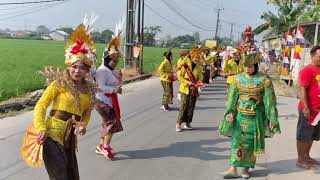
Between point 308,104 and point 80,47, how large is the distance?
3725 mm

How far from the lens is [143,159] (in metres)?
7.48

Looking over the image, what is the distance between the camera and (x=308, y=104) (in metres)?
6.96

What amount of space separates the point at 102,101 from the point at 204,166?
1.84 metres

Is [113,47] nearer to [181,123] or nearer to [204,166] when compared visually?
[204,166]

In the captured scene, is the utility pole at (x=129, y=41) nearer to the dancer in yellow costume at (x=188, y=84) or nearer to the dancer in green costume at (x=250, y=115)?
the dancer in yellow costume at (x=188, y=84)

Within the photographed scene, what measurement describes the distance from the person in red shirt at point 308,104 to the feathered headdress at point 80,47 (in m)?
3.41

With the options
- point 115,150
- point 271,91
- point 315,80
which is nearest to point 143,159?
point 115,150

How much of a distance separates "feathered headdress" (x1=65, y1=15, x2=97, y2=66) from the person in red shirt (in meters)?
3.41

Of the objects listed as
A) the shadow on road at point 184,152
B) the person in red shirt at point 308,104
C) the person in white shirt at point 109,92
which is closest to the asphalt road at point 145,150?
the shadow on road at point 184,152

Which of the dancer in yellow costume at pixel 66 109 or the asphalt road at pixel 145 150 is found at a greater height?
the dancer in yellow costume at pixel 66 109

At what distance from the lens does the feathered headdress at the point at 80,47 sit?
4609 mm

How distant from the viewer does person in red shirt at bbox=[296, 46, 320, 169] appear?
687cm

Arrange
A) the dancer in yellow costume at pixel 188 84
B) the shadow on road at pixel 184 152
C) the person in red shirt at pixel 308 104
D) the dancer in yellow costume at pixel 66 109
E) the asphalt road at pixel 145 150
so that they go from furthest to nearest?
the dancer in yellow costume at pixel 188 84 < the shadow on road at pixel 184 152 < the person in red shirt at pixel 308 104 < the asphalt road at pixel 145 150 < the dancer in yellow costume at pixel 66 109

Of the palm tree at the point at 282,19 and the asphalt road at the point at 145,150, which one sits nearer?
the asphalt road at the point at 145,150
